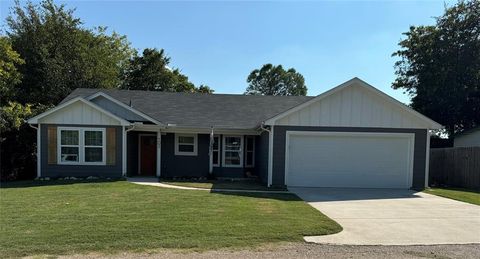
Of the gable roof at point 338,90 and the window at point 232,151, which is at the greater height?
the gable roof at point 338,90

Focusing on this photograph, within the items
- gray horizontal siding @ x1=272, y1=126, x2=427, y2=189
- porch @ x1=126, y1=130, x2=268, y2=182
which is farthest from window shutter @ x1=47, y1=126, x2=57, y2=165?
gray horizontal siding @ x1=272, y1=126, x2=427, y2=189

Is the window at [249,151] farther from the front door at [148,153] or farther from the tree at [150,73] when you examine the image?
the tree at [150,73]

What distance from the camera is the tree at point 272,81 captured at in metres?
66.4

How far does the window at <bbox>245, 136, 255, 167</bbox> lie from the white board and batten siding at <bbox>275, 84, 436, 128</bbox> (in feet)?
14.5

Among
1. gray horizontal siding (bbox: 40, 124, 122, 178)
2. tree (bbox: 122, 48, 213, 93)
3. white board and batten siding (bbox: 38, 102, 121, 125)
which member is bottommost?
gray horizontal siding (bbox: 40, 124, 122, 178)

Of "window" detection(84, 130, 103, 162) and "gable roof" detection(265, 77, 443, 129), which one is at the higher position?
"gable roof" detection(265, 77, 443, 129)

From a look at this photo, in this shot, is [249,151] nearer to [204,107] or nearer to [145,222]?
[204,107]

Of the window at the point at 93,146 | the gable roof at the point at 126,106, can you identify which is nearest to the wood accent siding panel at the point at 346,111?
the gable roof at the point at 126,106

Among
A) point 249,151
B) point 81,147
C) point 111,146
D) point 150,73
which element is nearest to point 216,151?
point 249,151

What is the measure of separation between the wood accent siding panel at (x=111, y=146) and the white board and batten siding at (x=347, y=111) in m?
6.96

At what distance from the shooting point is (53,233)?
7.44 metres

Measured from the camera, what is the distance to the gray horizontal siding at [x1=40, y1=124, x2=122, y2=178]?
17.6 meters

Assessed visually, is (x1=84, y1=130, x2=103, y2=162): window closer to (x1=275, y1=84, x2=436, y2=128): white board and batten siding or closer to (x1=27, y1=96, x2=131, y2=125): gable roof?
(x1=27, y1=96, x2=131, y2=125): gable roof

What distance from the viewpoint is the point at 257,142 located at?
20.5 meters
